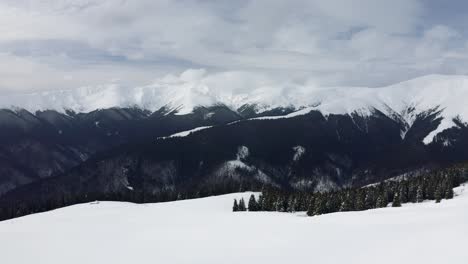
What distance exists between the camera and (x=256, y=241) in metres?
54.2

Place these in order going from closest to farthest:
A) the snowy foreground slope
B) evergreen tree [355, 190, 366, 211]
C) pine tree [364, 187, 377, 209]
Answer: the snowy foreground slope < evergreen tree [355, 190, 366, 211] < pine tree [364, 187, 377, 209]

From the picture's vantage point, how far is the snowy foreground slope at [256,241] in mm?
40781

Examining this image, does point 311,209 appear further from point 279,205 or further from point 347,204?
point 279,205

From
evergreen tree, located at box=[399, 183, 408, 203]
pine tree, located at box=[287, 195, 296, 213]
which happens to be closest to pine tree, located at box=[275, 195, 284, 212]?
pine tree, located at box=[287, 195, 296, 213]

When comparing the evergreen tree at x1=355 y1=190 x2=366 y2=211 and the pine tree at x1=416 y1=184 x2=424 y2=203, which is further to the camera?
the pine tree at x1=416 y1=184 x2=424 y2=203

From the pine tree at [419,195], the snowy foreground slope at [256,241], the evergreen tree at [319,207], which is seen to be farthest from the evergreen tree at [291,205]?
the pine tree at [419,195]

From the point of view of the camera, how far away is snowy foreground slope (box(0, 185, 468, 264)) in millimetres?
40781

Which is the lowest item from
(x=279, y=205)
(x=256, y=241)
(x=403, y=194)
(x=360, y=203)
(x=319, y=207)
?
(x=256, y=241)

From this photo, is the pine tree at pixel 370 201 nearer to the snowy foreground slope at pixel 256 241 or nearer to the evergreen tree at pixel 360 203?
the evergreen tree at pixel 360 203

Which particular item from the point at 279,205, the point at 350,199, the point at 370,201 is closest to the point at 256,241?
the point at 279,205

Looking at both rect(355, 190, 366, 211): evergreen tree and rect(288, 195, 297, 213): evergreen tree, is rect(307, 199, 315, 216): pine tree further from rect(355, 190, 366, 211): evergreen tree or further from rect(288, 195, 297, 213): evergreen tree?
rect(355, 190, 366, 211): evergreen tree

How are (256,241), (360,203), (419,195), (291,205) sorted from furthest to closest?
(419,195)
(291,205)
(360,203)
(256,241)

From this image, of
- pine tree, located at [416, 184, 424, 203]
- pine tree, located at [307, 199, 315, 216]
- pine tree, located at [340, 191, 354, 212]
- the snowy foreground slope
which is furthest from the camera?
pine tree, located at [416, 184, 424, 203]

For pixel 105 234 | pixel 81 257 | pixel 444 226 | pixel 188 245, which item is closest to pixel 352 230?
pixel 444 226
